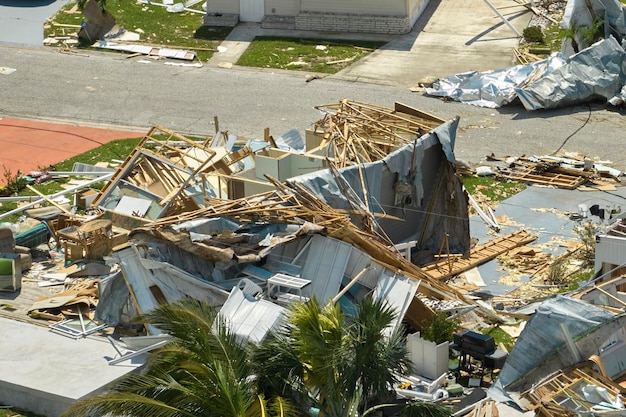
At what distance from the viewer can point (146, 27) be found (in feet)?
133

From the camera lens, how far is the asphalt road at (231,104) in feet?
103

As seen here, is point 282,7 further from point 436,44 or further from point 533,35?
point 533,35

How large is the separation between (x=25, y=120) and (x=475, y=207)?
14.4 m

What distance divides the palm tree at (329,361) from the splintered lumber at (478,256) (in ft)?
26.5

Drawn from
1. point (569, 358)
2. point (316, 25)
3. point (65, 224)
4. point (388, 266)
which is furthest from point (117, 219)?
point (316, 25)

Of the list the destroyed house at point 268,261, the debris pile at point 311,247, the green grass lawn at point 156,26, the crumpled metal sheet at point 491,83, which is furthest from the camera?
the green grass lawn at point 156,26

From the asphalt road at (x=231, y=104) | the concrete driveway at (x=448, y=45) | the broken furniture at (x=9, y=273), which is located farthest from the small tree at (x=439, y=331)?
the concrete driveway at (x=448, y=45)

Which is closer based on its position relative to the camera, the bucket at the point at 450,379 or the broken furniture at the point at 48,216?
the bucket at the point at 450,379

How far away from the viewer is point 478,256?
2423 cm

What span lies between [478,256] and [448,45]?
16.0 m

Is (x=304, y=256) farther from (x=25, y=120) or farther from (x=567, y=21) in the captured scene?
(x=567, y=21)

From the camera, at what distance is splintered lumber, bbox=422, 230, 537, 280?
23.4m

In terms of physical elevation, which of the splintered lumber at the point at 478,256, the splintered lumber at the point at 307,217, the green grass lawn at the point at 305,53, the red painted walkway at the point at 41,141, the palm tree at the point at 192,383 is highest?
the palm tree at the point at 192,383

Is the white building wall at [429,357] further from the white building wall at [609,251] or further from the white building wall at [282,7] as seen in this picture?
the white building wall at [282,7]
